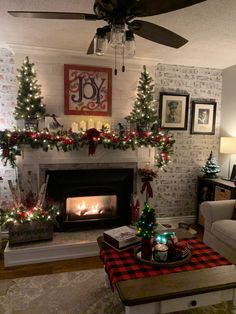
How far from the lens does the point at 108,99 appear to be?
11.7 ft

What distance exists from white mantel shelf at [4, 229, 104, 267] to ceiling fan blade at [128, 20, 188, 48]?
239 centimetres

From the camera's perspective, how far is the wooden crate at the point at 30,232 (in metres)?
2.91

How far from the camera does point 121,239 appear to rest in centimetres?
212

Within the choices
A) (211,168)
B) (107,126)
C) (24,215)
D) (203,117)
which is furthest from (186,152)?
(24,215)

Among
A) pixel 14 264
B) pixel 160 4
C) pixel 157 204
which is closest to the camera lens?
pixel 160 4

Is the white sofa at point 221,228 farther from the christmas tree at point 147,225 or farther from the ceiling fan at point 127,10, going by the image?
the ceiling fan at point 127,10

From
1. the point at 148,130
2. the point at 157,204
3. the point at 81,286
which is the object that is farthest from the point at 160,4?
the point at 157,204

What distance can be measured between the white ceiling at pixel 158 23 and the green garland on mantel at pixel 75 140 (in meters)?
1.07

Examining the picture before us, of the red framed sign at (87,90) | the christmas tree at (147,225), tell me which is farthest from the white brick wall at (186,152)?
the christmas tree at (147,225)

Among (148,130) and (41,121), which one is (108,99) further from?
(41,121)

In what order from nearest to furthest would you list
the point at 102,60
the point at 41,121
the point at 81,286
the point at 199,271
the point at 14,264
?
1. the point at 199,271
2. the point at 81,286
3. the point at 14,264
4. the point at 41,121
5. the point at 102,60

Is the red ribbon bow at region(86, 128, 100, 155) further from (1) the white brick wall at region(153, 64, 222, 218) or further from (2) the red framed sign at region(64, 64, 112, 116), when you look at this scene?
(1) the white brick wall at region(153, 64, 222, 218)

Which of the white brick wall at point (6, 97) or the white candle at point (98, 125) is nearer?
the white brick wall at point (6, 97)

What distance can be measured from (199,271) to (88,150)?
2067 mm
